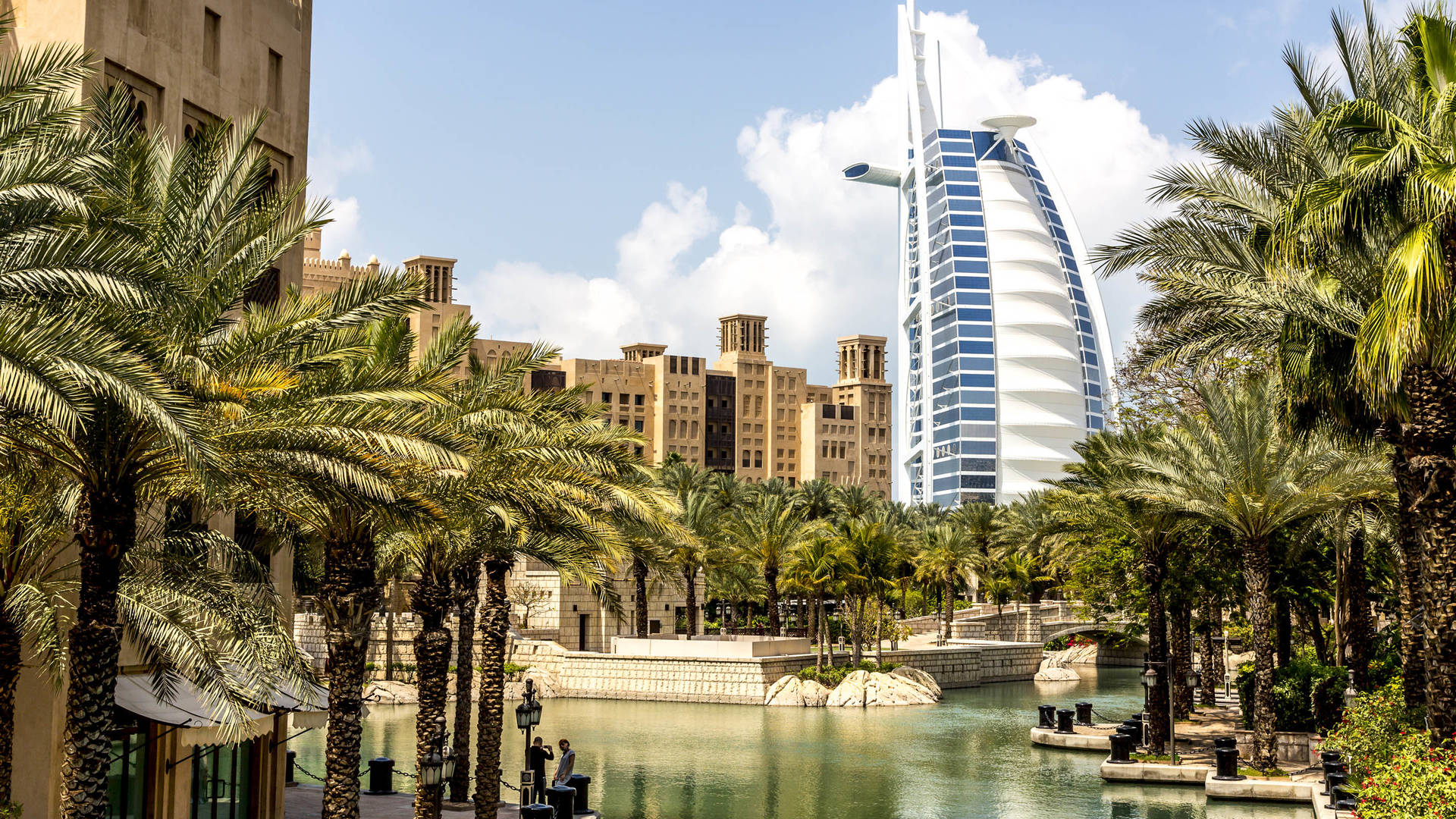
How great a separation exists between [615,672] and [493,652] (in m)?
25.8

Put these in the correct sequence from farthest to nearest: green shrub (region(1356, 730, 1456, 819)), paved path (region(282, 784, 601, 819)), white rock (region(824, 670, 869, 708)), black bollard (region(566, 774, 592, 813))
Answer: white rock (region(824, 670, 869, 708))
black bollard (region(566, 774, 592, 813))
paved path (region(282, 784, 601, 819))
green shrub (region(1356, 730, 1456, 819))

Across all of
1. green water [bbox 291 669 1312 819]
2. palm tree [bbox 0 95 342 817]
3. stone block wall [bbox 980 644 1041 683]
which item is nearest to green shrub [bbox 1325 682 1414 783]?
green water [bbox 291 669 1312 819]

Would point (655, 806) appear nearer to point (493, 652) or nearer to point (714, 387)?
point (493, 652)

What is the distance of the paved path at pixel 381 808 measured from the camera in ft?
70.4

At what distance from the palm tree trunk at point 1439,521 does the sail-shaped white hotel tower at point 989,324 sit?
120438 mm

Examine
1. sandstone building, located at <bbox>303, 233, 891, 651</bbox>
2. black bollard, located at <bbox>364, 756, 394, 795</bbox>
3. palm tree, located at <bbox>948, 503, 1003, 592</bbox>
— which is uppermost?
sandstone building, located at <bbox>303, 233, 891, 651</bbox>

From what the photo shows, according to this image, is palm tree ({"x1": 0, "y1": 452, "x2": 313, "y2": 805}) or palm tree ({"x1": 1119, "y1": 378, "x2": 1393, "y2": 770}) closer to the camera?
palm tree ({"x1": 0, "y1": 452, "x2": 313, "y2": 805})

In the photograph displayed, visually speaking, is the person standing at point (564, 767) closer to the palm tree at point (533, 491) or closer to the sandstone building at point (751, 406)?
the palm tree at point (533, 491)

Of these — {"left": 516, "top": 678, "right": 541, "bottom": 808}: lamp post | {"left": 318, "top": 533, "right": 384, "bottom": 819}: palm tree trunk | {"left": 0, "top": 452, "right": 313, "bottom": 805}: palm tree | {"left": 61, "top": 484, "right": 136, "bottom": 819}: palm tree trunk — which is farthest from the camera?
{"left": 516, "top": 678, "right": 541, "bottom": 808}: lamp post

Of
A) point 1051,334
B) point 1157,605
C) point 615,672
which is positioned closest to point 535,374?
point 1051,334

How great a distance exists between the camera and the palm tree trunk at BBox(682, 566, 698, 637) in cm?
5112

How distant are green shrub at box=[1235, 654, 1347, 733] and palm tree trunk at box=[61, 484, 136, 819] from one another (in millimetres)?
23062

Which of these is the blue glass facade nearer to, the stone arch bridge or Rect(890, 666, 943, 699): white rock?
the stone arch bridge

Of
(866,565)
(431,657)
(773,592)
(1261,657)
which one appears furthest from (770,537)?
(431,657)
